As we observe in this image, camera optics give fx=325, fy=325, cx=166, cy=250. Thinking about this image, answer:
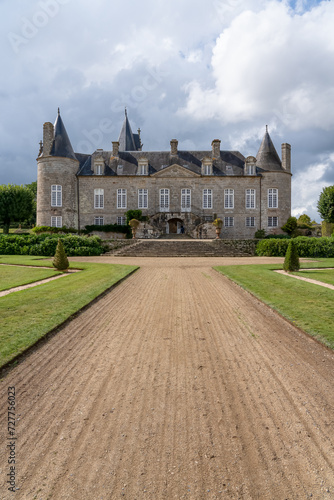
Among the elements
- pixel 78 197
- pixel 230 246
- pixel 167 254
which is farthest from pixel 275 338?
pixel 78 197

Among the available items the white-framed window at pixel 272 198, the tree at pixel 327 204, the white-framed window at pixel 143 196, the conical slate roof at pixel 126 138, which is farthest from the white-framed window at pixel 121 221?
the tree at pixel 327 204

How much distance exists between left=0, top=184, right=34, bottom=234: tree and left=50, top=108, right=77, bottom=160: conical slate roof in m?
8.79

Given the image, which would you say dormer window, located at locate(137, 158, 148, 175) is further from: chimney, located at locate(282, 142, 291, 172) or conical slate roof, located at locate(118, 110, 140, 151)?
chimney, located at locate(282, 142, 291, 172)

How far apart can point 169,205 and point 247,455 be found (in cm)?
3269

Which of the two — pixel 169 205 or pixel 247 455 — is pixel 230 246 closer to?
pixel 169 205

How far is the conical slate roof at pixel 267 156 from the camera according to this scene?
3453 centimetres

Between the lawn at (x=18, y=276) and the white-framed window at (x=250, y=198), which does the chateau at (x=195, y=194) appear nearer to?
the white-framed window at (x=250, y=198)

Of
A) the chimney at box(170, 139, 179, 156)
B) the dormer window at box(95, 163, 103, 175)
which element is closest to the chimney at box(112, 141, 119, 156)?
the dormer window at box(95, 163, 103, 175)

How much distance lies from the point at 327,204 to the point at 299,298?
27158 mm

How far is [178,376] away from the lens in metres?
3.72

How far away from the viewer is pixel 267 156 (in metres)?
34.9

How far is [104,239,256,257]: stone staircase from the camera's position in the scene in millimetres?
21641

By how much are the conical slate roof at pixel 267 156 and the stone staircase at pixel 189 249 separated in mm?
14492

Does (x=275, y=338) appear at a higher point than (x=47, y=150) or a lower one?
lower
